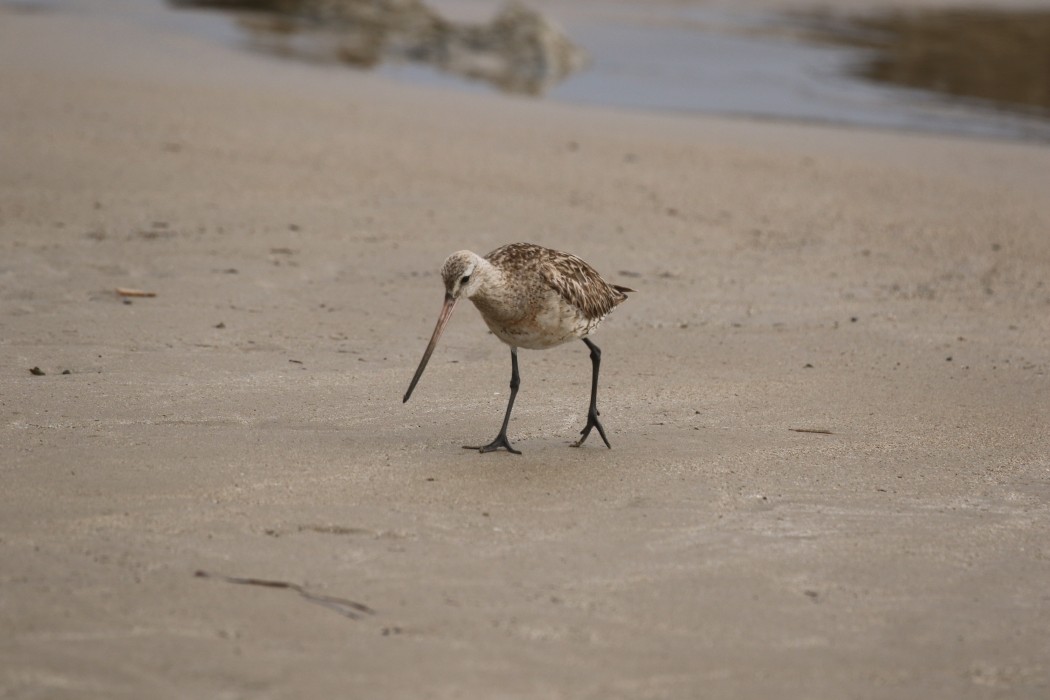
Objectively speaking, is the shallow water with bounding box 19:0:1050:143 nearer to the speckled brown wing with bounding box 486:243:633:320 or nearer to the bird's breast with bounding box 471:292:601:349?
the speckled brown wing with bounding box 486:243:633:320

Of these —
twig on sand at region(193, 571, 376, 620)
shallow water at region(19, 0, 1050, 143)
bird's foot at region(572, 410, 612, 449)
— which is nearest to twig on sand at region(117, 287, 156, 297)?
bird's foot at region(572, 410, 612, 449)

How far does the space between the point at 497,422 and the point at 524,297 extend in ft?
2.60

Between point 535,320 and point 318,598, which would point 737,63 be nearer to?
point 535,320

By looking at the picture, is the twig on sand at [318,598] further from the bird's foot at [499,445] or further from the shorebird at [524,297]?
the bird's foot at [499,445]

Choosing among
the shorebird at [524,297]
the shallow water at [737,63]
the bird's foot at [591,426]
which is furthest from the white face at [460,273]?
the shallow water at [737,63]

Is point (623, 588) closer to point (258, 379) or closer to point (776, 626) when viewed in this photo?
point (776, 626)

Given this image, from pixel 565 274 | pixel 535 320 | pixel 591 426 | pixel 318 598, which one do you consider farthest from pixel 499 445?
pixel 318 598

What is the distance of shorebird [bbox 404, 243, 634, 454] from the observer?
522 cm

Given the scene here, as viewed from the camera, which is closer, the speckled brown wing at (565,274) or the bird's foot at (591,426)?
the speckled brown wing at (565,274)

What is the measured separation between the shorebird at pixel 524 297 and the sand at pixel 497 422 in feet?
1.53

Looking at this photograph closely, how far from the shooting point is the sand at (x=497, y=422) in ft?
12.8

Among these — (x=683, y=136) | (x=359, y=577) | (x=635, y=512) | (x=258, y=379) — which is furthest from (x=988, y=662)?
(x=683, y=136)

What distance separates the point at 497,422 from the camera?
19.4ft

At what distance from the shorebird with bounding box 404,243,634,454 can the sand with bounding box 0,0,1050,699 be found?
1.53 ft
